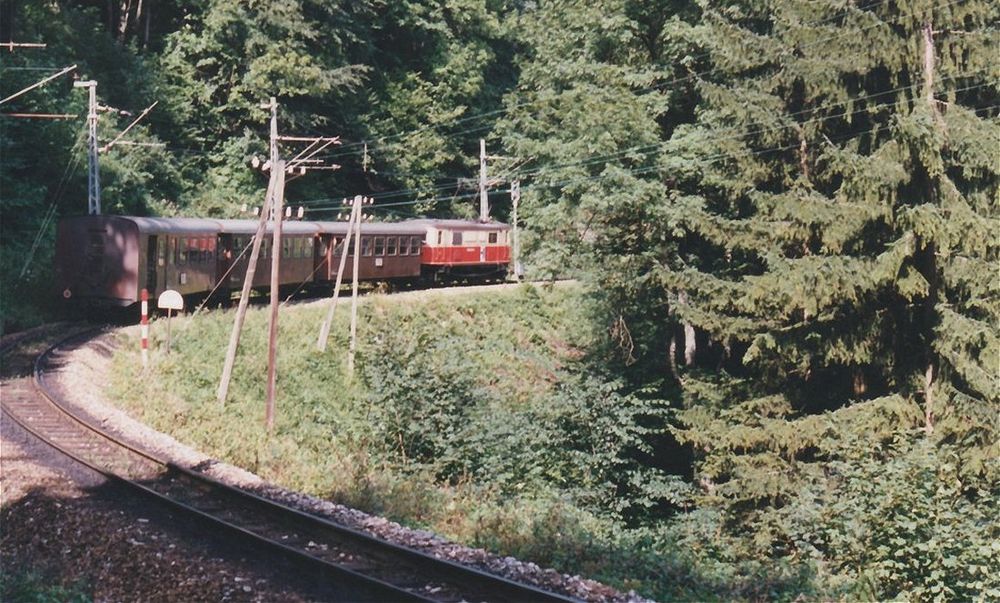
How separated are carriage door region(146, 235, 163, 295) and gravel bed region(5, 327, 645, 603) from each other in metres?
6.01

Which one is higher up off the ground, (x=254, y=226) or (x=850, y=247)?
(x=254, y=226)

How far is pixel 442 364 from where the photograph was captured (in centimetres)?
2200

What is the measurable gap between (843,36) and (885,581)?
10.2m

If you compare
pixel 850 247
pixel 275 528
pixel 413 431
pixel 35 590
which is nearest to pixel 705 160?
pixel 850 247

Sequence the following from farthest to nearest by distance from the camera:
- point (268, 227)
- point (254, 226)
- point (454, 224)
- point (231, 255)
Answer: point (454, 224)
point (254, 226)
point (268, 227)
point (231, 255)

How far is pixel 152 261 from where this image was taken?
26.9 m

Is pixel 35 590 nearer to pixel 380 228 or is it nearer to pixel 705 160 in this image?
pixel 705 160

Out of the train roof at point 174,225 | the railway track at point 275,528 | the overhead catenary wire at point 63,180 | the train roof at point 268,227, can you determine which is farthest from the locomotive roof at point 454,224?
the railway track at point 275,528

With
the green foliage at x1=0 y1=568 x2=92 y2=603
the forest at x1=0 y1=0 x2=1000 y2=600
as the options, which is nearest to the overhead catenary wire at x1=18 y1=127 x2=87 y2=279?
the forest at x1=0 y1=0 x2=1000 y2=600

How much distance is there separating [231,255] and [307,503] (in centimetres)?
2068

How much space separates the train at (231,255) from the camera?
26.3 metres

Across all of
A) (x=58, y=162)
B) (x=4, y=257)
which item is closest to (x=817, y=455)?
(x=4, y=257)

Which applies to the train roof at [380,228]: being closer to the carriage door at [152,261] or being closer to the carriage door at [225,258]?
the carriage door at [225,258]

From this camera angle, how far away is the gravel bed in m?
9.58
